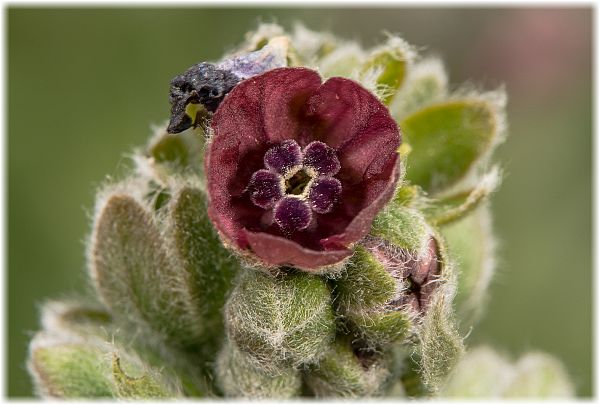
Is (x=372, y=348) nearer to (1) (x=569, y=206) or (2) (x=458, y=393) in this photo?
(2) (x=458, y=393)

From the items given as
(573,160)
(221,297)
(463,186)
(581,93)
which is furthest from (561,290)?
(221,297)

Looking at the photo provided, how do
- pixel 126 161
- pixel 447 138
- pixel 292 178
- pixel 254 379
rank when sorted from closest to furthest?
pixel 292 178 < pixel 254 379 < pixel 447 138 < pixel 126 161

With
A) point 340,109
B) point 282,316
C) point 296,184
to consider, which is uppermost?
point 340,109

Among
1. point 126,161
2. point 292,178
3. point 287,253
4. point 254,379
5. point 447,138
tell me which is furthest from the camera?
point 126,161

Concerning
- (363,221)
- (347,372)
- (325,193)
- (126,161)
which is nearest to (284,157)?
(325,193)

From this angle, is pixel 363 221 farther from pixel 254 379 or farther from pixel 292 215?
pixel 254 379

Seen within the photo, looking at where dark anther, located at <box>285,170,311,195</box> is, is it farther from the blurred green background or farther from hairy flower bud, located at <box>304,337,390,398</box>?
the blurred green background

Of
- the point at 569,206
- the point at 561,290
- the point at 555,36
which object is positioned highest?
the point at 555,36
